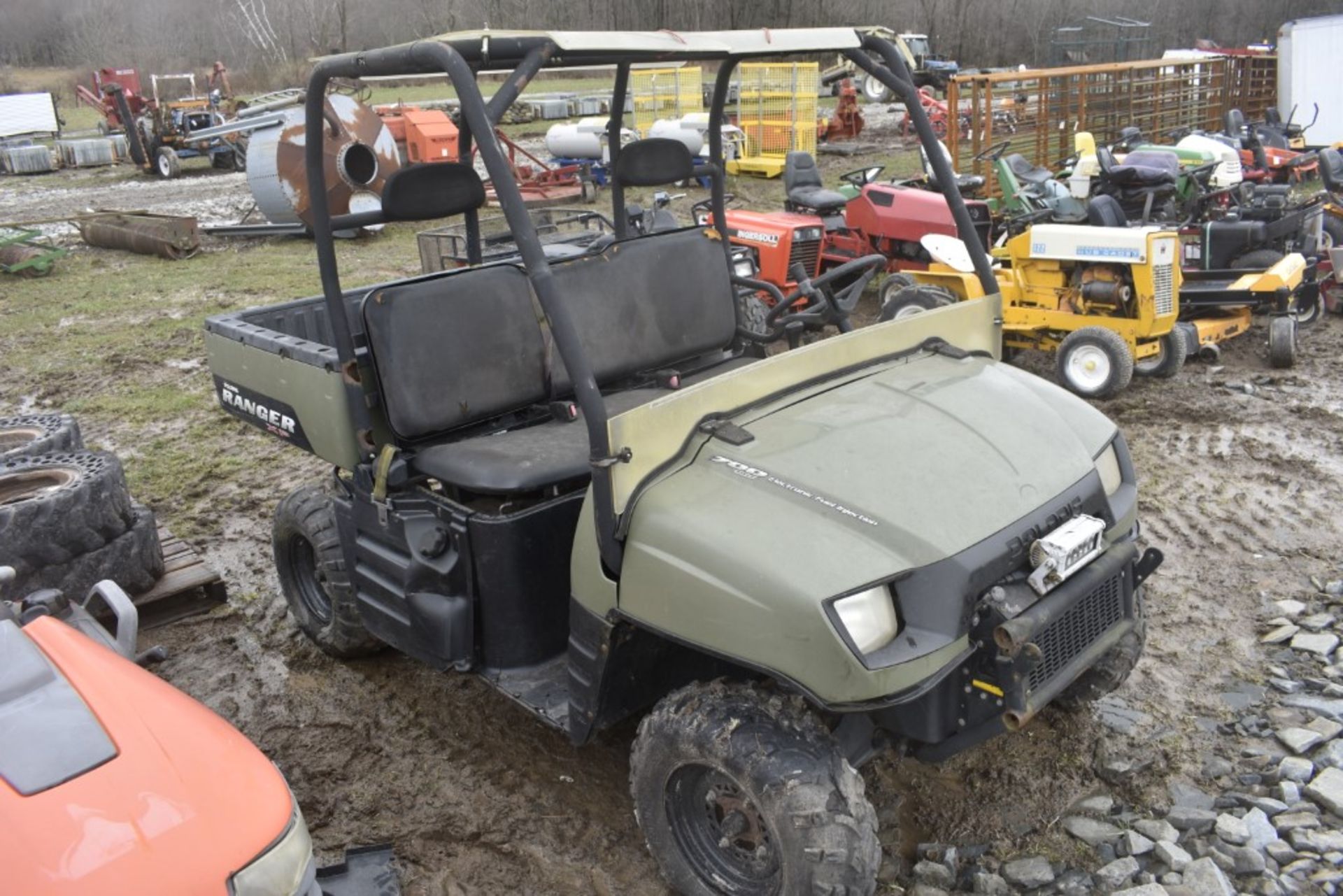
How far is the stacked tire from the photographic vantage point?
387cm

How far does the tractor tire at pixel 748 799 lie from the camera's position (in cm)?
236

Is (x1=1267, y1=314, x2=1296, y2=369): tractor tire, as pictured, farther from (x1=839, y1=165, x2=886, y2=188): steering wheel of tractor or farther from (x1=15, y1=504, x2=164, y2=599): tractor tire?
(x1=15, y1=504, x2=164, y2=599): tractor tire

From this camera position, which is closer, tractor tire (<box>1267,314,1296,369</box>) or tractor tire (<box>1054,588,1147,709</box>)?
tractor tire (<box>1054,588,1147,709</box>)

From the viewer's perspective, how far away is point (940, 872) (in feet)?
9.29

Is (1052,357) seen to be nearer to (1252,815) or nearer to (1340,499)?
(1340,499)

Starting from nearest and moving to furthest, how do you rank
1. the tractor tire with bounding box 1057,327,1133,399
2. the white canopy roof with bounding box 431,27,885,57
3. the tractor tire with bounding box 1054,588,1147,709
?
the white canopy roof with bounding box 431,27,885,57, the tractor tire with bounding box 1054,588,1147,709, the tractor tire with bounding box 1057,327,1133,399

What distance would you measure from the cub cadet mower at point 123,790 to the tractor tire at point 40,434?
7.69ft

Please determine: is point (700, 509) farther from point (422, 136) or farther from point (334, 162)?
point (422, 136)

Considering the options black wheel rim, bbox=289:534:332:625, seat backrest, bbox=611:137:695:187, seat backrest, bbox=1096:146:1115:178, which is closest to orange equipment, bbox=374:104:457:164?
seat backrest, bbox=1096:146:1115:178

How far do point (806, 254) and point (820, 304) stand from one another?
4829 mm

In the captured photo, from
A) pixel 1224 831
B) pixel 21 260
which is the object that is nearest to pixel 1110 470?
pixel 1224 831

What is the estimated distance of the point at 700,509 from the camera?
2.54 m

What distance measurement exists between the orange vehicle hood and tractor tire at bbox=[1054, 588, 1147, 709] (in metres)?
2.18

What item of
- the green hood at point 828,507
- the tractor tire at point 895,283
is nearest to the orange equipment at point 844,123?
the tractor tire at point 895,283
